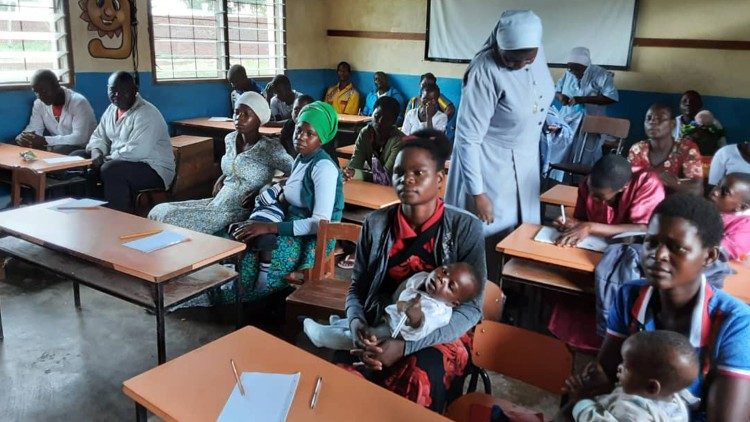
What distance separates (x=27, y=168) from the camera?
12.5ft

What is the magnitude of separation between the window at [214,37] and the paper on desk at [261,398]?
5.74 m

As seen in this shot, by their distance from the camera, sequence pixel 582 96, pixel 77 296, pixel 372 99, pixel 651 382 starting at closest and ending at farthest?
pixel 651 382 → pixel 77 296 → pixel 582 96 → pixel 372 99

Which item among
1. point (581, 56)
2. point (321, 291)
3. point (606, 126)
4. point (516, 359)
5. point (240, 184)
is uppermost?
point (581, 56)

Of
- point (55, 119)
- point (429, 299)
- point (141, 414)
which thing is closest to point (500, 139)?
point (429, 299)

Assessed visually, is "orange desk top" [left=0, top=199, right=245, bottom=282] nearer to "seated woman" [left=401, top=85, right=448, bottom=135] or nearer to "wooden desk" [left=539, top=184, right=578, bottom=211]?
"wooden desk" [left=539, top=184, right=578, bottom=211]

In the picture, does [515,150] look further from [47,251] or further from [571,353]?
[47,251]

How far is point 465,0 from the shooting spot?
7641mm

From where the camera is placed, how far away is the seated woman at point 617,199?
262 centimetres

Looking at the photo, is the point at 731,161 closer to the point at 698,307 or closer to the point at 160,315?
the point at 698,307

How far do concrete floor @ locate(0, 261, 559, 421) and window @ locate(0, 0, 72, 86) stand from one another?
7.34 ft

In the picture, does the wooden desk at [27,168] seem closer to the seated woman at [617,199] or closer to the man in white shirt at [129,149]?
the man in white shirt at [129,149]

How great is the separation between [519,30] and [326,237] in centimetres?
129

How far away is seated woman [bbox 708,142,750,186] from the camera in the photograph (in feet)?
12.4

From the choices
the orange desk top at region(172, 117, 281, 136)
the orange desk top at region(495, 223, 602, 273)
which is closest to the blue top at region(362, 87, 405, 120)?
the orange desk top at region(172, 117, 281, 136)
